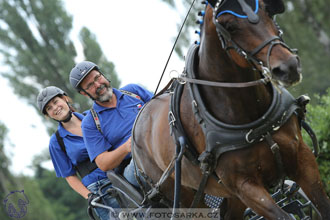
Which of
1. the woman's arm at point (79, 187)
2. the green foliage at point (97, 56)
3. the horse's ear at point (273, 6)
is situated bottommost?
the green foliage at point (97, 56)

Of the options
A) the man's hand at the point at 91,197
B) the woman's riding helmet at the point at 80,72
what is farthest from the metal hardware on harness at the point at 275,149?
the man's hand at the point at 91,197

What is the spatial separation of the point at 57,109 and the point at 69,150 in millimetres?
475

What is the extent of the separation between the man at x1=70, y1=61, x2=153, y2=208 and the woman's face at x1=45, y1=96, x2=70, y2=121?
0.69 meters

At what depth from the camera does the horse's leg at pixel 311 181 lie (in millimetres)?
3121

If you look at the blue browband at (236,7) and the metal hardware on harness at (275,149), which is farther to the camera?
the metal hardware on harness at (275,149)

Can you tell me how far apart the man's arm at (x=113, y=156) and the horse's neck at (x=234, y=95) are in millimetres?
1465

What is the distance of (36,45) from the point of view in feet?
56.5

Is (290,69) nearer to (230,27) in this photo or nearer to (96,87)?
(230,27)

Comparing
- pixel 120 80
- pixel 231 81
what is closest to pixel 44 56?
pixel 120 80

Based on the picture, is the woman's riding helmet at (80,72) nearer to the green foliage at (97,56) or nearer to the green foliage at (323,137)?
the green foliage at (323,137)

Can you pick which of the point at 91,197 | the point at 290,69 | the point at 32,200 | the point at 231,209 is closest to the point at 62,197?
the point at 32,200

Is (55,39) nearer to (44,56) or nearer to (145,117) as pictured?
(44,56)

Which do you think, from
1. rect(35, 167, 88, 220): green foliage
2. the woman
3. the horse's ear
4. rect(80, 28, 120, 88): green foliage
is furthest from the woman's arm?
rect(35, 167, 88, 220): green foliage

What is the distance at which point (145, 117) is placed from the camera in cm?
409
